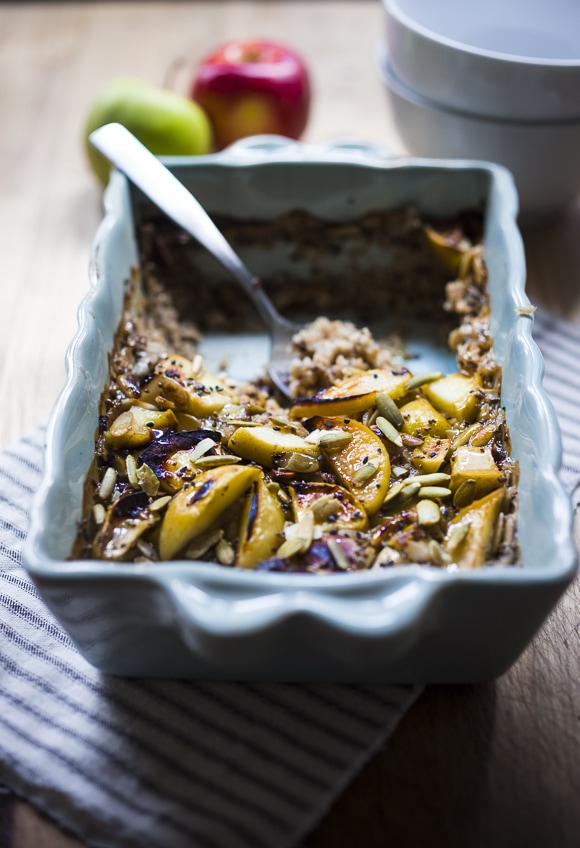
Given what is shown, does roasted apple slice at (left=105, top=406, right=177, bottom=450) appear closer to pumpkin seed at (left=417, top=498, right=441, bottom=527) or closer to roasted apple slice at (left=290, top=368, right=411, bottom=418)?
roasted apple slice at (left=290, top=368, right=411, bottom=418)

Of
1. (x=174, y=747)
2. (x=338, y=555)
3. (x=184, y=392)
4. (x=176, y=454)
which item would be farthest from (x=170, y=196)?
(x=174, y=747)

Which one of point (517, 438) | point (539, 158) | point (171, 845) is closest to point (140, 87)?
point (539, 158)

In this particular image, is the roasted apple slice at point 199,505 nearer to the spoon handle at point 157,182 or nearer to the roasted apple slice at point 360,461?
the roasted apple slice at point 360,461

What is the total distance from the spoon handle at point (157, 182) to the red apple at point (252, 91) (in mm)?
542

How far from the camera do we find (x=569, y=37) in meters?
1.62

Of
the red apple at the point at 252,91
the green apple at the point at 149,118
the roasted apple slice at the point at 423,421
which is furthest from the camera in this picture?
the red apple at the point at 252,91

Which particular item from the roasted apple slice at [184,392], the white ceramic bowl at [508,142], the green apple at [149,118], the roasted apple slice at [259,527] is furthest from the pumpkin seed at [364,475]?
the green apple at [149,118]

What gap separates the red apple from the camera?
1.78 m

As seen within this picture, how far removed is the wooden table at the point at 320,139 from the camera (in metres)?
0.82

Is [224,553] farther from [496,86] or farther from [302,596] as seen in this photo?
[496,86]

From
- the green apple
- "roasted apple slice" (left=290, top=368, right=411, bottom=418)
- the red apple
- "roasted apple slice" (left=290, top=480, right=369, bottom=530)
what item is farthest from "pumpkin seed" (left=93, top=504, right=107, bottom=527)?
the red apple

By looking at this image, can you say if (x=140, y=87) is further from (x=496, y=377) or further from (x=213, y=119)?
(x=496, y=377)

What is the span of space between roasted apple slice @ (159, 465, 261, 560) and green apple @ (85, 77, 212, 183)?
0.97m

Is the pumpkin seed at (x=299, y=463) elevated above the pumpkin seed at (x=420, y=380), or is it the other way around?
the pumpkin seed at (x=420, y=380)
